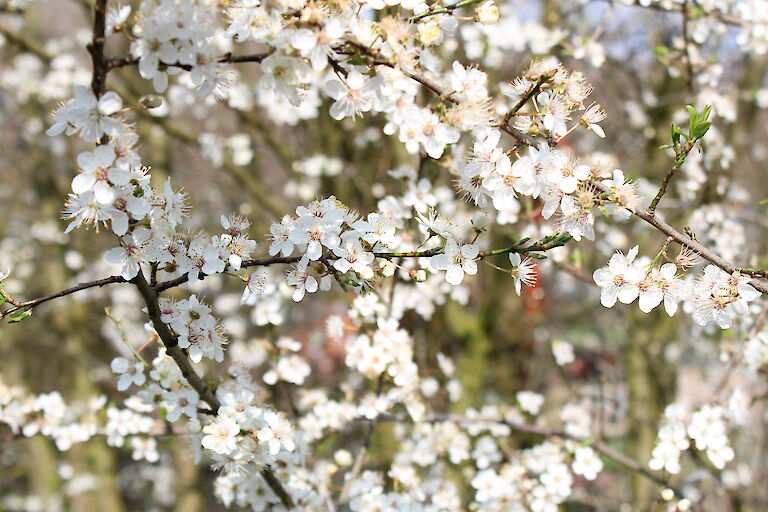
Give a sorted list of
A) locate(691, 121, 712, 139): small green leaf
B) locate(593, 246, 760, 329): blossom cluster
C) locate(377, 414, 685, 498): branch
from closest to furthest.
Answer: locate(691, 121, 712, 139): small green leaf → locate(593, 246, 760, 329): blossom cluster → locate(377, 414, 685, 498): branch

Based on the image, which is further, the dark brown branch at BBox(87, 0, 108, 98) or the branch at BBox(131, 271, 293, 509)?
the branch at BBox(131, 271, 293, 509)

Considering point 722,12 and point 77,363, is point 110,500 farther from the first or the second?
point 722,12

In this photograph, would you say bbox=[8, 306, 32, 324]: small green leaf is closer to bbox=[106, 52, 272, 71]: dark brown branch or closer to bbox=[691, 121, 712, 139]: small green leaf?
bbox=[106, 52, 272, 71]: dark brown branch

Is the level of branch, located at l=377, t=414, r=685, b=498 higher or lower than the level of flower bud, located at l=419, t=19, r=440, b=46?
lower

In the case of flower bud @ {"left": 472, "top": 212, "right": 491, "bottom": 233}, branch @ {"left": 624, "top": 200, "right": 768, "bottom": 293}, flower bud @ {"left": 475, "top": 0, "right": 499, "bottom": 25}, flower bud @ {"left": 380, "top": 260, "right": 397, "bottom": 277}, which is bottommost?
flower bud @ {"left": 380, "top": 260, "right": 397, "bottom": 277}

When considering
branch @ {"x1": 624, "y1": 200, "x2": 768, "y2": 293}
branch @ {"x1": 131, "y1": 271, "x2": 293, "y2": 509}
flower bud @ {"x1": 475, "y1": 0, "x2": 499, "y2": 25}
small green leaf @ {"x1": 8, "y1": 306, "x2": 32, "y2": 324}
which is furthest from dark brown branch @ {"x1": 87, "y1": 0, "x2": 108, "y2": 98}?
branch @ {"x1": 624, "y1": 200, "x2": 768, "y2": 293}

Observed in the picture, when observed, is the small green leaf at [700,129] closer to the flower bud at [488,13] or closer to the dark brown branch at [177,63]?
the flower bud at [488,13]

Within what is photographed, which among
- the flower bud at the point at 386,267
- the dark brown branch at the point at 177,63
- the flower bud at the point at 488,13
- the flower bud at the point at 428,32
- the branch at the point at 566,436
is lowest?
the branch at the point at 566,436

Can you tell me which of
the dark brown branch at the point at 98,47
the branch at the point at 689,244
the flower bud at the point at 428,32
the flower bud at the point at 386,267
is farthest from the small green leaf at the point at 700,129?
the dark brown branch at the point at 98,47

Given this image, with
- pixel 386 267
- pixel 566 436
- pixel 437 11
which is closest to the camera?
pixel 437 11

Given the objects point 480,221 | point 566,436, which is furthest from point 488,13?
point 566,436

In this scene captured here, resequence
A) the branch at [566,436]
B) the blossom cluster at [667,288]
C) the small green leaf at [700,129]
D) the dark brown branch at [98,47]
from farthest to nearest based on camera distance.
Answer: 1. the branch at [566,436]
2. the blossom cluster at [667,288]
3. the small green leaf at [700,129]
4. the dark brown branch at [98,47]

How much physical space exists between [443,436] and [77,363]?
4.41m

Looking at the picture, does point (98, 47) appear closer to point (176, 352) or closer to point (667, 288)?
point (176, 352)
